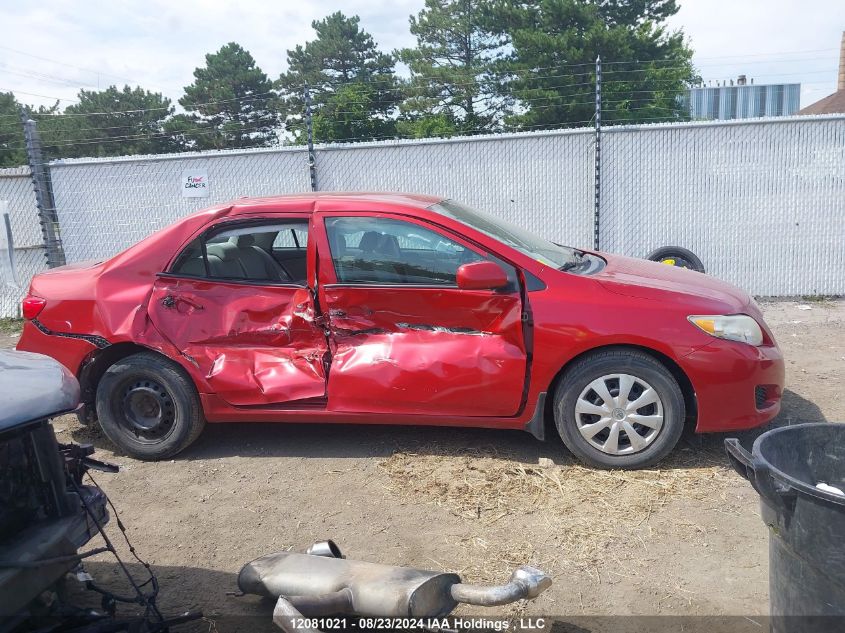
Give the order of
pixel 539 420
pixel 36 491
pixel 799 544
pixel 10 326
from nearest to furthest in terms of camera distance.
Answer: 1. pixel 799 544
2. pixel 36 491
3. pixel 539 420
4. pixel 10 326

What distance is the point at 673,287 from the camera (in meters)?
4.32

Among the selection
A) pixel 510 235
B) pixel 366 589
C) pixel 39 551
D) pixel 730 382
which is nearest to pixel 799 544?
pixel 366 589

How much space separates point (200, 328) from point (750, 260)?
717cm

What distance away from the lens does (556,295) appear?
4.23 m

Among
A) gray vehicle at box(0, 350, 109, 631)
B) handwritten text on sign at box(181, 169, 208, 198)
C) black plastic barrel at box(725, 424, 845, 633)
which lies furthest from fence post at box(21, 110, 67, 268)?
black plastic barrel at box(725, 424, 845, 633)

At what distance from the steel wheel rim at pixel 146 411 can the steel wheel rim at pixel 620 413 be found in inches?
106

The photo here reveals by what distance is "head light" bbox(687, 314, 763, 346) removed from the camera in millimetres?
4137

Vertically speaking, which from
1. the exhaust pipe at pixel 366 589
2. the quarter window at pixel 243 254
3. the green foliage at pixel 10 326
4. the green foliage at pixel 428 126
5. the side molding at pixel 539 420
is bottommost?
the green foliage at pixel 10 326

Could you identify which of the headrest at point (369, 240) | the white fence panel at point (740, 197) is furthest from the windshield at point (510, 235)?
the white fence panel at point (740, 197)

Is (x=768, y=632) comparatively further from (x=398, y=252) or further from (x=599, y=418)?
(x=398, y=252)

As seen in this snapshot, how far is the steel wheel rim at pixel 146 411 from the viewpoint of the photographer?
4.70 meters

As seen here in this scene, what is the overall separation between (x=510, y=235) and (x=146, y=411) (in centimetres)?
276

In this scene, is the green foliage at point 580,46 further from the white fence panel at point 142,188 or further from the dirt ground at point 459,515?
the dirt ground at point 459,515

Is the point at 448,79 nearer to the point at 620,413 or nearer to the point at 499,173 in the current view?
the point at 499,173
